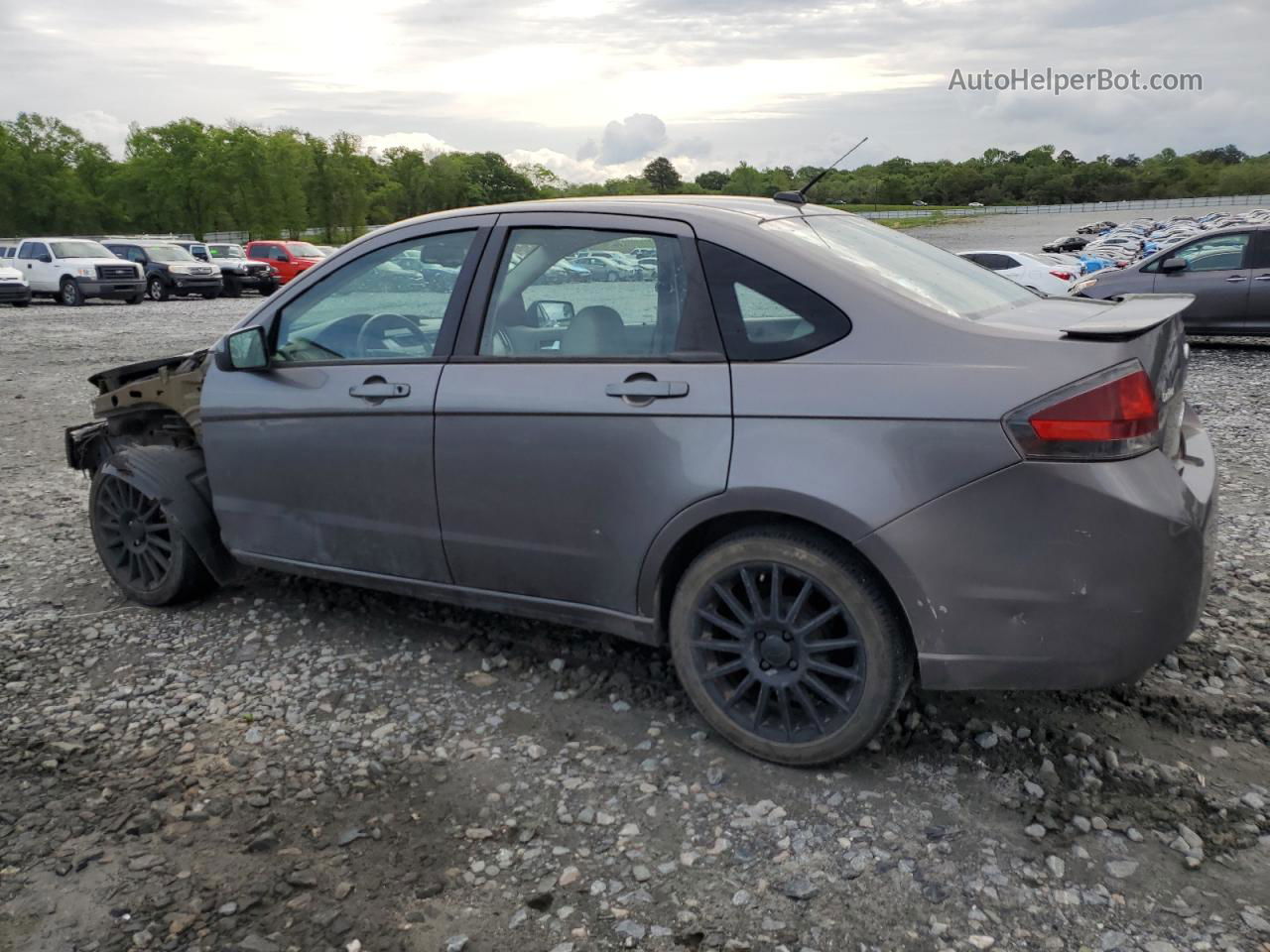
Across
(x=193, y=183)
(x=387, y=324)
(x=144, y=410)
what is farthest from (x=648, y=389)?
(x=193, y=183)

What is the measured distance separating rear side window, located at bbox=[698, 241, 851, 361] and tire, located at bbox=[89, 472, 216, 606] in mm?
2704

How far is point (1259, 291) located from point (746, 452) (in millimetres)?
12440

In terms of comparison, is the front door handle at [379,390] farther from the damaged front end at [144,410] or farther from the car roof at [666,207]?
the damaged front end at [144,410]

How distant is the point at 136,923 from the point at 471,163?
124228 mm

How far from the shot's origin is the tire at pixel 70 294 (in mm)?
27953

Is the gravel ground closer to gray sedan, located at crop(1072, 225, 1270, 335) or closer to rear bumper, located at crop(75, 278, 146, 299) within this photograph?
gray sedan, located at crop(1072, 225, 1270, 335)

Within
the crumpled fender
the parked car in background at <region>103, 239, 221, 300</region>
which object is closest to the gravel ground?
the crumpled fender

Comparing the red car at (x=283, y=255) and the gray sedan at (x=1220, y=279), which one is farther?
the red car at (x=283, y=255)

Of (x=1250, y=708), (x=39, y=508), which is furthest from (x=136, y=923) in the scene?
(x=39, y=508)

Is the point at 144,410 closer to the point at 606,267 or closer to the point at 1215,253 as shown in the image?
A: the point at 606,267

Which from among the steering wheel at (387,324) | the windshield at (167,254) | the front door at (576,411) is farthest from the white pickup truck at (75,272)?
the front door at (576,411)

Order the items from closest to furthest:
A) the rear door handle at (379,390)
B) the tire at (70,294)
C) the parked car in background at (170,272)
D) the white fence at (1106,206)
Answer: the rear door handle at (379,390) < the tire at (70,294) < the parked car in background at (170,272) < the white fence at (1106,206)

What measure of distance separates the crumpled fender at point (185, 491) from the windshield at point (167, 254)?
2941 centimetres

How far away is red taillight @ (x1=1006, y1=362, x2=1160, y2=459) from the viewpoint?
2723mm
